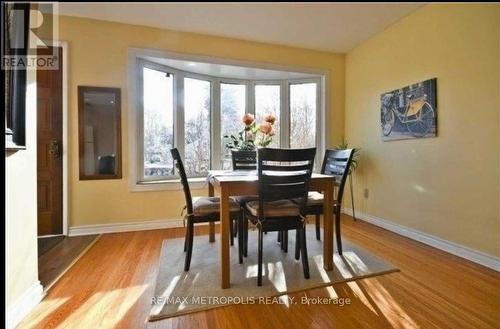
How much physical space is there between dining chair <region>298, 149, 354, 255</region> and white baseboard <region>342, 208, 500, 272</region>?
0.98 m

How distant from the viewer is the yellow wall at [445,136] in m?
2.04

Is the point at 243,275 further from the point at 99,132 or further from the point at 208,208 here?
A: the point at 99,132

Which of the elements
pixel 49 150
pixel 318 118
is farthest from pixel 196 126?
pixel 318 118

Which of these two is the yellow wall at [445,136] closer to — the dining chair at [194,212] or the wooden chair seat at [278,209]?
the wooden chair seat at [278,209]

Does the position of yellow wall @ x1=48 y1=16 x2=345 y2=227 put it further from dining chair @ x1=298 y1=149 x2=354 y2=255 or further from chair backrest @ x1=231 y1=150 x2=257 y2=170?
dining chair @ x1=298 y1=149 x2=354 y2=255

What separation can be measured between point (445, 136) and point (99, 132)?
344cm

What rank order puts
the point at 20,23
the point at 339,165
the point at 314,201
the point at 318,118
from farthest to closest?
the point at 318,118, the point at 339,165, the point at 314,201, the point at 20,23

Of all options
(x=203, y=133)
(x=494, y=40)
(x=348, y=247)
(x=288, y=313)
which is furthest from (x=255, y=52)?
(x=288, y=313)

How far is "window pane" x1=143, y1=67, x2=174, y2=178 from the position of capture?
3223 mm

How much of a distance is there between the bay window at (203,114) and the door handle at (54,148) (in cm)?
77

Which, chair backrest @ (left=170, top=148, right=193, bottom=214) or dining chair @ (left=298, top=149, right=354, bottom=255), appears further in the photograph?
dining chair @ (left=298, top=149, right=354, bottom=255)

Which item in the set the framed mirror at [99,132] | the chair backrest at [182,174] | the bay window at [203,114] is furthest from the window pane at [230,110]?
the chair backrest at [182,174]

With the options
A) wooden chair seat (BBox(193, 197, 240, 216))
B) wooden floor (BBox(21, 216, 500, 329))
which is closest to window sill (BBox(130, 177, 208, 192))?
wooden floor (BBox(21, 216, 500, 329))

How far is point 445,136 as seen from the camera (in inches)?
93.7
